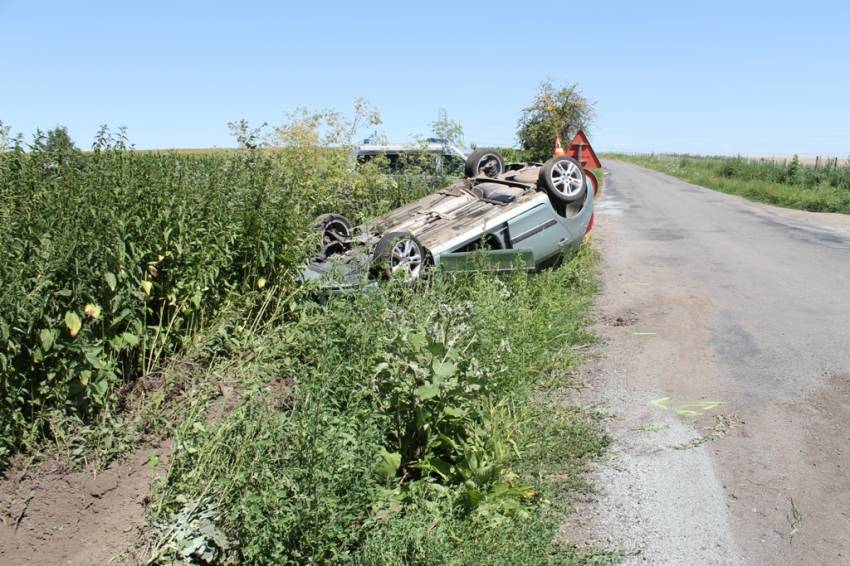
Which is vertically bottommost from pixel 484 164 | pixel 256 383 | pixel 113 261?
pixel 256 383

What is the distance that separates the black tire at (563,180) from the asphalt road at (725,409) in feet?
4.59

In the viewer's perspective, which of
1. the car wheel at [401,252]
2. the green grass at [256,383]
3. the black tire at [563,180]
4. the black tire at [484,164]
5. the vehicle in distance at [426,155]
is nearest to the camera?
the green grass at [256,383]

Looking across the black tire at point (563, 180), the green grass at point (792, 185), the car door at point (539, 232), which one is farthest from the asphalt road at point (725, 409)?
the green grass at point (792, 185)

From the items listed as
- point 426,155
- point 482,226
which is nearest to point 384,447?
point 482,226

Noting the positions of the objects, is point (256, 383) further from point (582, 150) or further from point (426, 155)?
point (582, 150)

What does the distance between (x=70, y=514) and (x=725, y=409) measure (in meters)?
4.60

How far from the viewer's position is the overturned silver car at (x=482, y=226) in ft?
26.8

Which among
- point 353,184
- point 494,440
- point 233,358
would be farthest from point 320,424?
point 353,184

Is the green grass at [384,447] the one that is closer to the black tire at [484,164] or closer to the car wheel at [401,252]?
the car wheel at [401,252]

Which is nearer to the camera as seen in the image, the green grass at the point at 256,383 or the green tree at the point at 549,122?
the green grass at the point at 256,383

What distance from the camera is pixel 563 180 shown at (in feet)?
32.8

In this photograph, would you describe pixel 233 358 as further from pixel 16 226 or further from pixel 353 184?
pixel 353 184

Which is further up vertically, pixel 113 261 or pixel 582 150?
pixel 582 150

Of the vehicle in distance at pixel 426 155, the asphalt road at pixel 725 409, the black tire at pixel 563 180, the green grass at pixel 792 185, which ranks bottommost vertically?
the asphalt road at pixel 725 409
